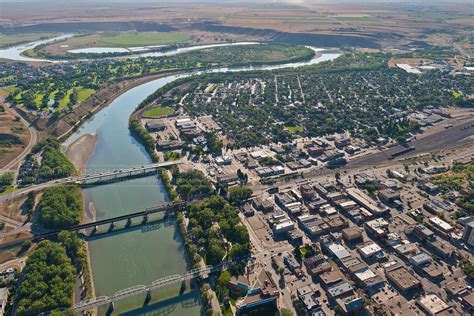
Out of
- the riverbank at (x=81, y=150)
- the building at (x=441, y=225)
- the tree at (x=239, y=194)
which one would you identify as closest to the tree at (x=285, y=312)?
the tree at (x=239, y=194)

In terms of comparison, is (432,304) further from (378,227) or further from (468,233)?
(468,233)

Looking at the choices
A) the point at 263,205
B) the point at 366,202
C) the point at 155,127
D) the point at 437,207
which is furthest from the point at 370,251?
the point at 155,127

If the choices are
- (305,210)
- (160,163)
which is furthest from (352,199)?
(160,163)

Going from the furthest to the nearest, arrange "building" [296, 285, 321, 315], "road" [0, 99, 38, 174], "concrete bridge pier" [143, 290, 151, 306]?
"road" [0, 99, 38, 174] → "concrete bridge pier" [143, 290, 151, 306] → "building" [296, 285, 321, 315]

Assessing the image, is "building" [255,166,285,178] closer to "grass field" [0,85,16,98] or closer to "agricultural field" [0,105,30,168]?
"agricultural field" [0,105,30,168]

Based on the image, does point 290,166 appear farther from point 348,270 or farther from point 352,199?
point 348,270

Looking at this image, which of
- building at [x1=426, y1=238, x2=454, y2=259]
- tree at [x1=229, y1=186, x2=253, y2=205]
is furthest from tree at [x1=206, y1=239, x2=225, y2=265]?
building at [x1=426, y1=238, x2=454, y2=259]
